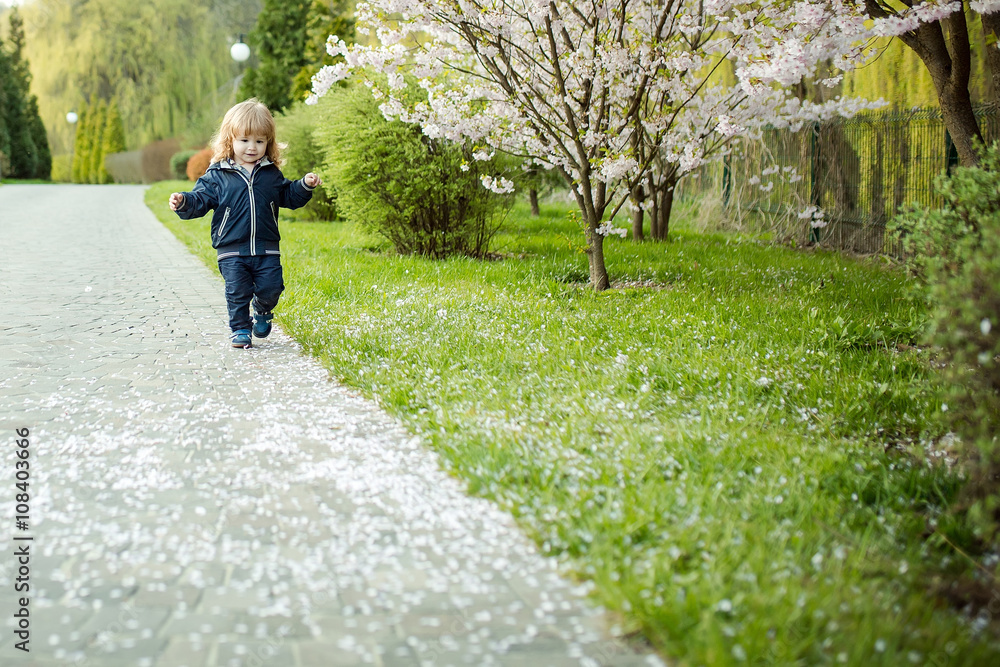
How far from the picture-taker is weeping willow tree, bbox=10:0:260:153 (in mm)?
40812

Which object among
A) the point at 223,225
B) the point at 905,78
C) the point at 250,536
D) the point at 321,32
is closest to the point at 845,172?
the point at 905,78

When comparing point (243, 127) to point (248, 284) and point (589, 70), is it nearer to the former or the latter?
point (248, 284)

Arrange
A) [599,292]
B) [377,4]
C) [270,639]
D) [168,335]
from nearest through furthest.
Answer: [270,639]
[168,335]
[377,4]
[599,292]

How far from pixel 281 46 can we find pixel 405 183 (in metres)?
22.9

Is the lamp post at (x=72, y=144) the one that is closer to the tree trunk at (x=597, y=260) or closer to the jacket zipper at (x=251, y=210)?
the tree trunk at (x=597, y=260)

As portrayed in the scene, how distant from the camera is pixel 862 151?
11.3m

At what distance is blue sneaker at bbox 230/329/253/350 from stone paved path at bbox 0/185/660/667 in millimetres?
396

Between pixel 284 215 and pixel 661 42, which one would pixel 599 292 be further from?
pixel 284 215

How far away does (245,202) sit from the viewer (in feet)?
17.9

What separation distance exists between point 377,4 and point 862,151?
25.5 ft

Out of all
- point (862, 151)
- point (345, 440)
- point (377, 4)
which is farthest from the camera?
point (862, 151)

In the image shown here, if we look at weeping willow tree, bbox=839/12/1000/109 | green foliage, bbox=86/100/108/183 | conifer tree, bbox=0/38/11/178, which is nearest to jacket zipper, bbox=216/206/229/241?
weeping willow tree, bbox=839/12/1000/109

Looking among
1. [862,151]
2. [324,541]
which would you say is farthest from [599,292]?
[862,151]

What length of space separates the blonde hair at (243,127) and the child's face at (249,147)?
22mm
